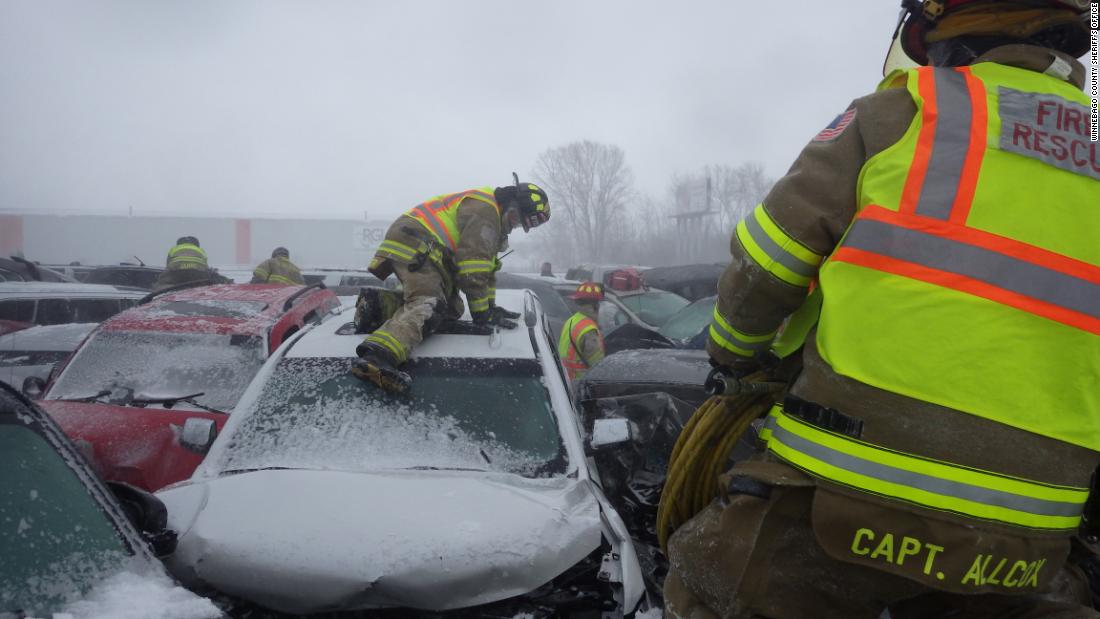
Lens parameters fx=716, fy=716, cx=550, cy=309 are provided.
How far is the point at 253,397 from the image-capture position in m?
3.21

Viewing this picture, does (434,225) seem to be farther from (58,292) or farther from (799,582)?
(58,292)

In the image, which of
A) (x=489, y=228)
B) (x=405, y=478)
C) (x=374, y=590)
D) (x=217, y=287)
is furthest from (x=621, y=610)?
(x=217, y=287)

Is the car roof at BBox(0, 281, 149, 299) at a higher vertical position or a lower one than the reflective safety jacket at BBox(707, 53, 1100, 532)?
lower

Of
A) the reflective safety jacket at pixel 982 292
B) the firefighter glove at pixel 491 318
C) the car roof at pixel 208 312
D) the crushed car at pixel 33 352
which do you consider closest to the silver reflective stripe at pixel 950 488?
the reflective safety jacket at pixel 982 292

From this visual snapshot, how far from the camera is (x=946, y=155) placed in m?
1.45

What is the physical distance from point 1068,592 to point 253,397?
298 centimetres

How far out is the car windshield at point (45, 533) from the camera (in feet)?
5.36

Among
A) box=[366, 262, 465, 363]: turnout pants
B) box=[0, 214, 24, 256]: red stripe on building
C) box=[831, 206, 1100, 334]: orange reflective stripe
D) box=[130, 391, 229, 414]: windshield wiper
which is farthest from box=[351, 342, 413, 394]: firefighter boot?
box=[0, 214, 24, 256]: red stripe on building

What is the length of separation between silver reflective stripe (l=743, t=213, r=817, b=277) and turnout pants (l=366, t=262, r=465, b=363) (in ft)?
6.29

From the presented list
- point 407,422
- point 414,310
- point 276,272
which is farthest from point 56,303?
point 407,422

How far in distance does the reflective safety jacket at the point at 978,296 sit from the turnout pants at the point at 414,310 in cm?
211

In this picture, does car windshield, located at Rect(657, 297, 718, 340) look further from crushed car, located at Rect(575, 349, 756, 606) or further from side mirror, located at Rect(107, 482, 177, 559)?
side mirror, located at Rect(107, 482, 177, 559)

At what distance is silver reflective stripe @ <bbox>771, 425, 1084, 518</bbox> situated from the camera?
1383 mm

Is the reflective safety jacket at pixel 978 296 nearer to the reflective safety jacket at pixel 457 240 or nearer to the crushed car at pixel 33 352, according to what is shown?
the reflective safety jacket at pixel 457 240
